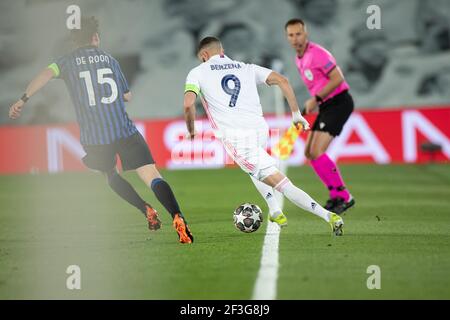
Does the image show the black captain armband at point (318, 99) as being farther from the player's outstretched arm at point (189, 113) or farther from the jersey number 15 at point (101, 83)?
the jersey number 15 at point (101, 83)

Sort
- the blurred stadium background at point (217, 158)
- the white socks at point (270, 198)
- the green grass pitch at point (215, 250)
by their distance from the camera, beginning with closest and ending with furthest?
the green grass pitch at point (215, 250) → the blurred stadium background at point (217, 158) → the white socks at point (270, 198)

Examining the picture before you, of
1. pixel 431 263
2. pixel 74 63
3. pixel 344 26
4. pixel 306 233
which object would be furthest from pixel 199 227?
pixel 344 26

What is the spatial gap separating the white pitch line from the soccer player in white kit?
0.49m

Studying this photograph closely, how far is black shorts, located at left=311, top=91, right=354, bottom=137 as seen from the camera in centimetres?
1087

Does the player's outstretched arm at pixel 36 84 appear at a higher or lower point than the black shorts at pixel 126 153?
higher

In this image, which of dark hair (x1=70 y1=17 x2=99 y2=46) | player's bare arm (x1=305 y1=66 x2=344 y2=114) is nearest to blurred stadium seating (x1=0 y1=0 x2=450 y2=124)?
player's bare arm (x1=305 y1=66 x2=344 y2=114)

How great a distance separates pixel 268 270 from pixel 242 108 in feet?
7.65

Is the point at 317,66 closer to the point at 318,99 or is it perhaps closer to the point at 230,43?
the point at 318,99

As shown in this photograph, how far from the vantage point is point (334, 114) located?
35.8ft

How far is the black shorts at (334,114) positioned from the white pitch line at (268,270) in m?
2.16

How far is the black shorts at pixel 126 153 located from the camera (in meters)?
8.42

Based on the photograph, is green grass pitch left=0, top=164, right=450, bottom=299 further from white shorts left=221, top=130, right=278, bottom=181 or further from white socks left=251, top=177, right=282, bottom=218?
white shorts left=221, top=130, right=278, bottom=181

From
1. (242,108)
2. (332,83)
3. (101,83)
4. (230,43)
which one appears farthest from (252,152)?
(230,43)

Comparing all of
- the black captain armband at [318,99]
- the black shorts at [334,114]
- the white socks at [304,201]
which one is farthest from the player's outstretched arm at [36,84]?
the black shorts at [334,114]
